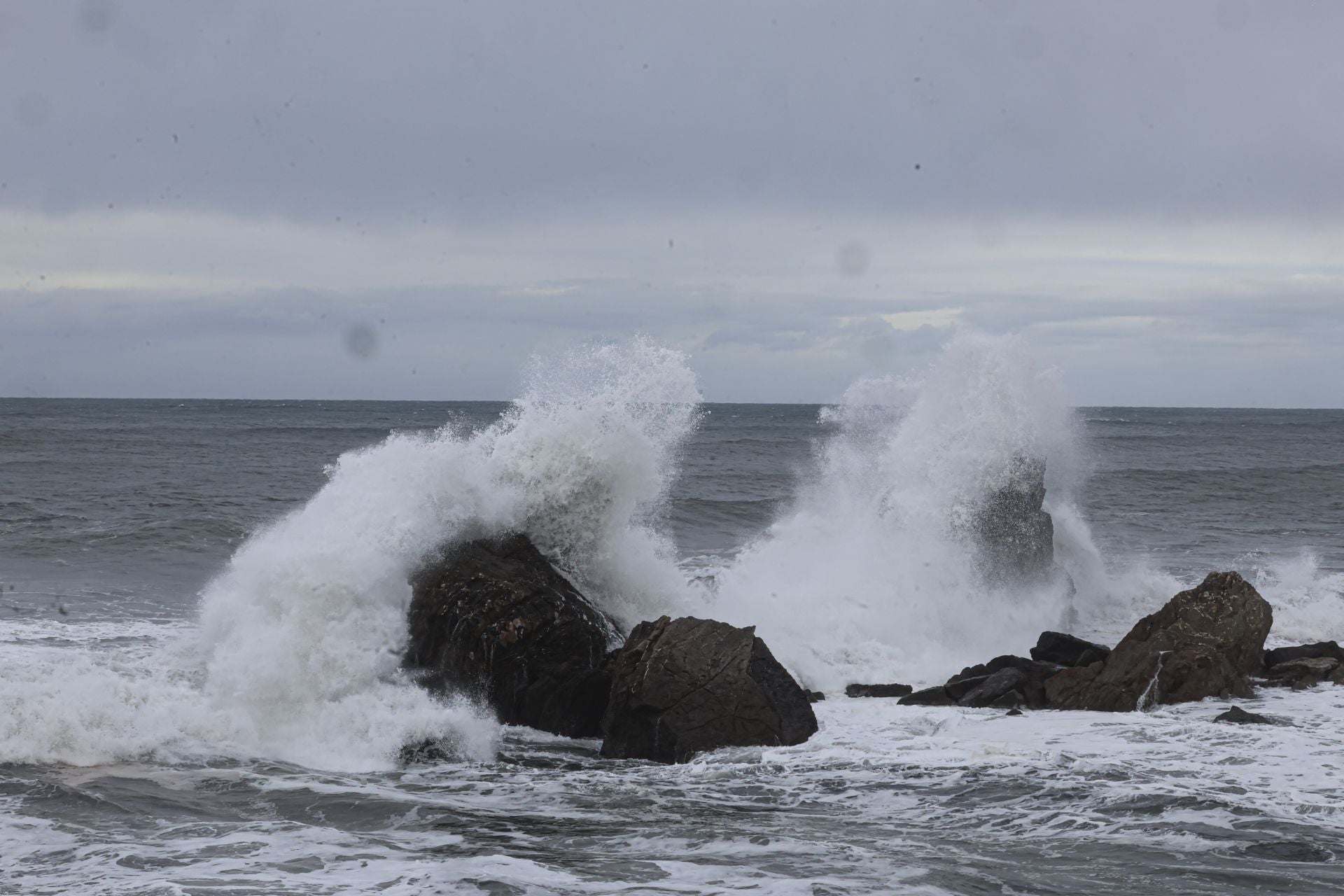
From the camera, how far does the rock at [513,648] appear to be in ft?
29.8

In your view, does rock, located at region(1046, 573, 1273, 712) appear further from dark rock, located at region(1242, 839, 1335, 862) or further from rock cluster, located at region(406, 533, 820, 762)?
dark rock, located at region(1242, 839, 1335, 862)

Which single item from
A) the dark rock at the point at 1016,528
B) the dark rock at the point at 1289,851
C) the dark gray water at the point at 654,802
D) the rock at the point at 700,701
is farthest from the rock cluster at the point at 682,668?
the dark rock at the point at 1016,528

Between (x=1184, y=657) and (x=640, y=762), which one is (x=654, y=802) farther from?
(x=1184, y=657)

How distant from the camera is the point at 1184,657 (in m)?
9.46

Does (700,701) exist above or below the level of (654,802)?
above

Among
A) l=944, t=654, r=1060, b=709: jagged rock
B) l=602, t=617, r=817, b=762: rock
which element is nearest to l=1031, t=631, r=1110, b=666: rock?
l=944, t=654, r=1060, b=709: jagged rock

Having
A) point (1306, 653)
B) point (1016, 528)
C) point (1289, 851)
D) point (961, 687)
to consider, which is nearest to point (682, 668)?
point (961, 687)

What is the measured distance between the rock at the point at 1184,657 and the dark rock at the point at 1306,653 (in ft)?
1.71

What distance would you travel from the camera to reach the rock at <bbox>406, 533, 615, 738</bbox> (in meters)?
9.09

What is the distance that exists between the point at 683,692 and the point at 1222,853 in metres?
3.56

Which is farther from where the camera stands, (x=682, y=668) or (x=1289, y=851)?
(x=682, y=668)

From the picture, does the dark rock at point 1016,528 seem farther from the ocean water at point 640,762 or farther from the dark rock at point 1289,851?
the dark rock at point 1289,851

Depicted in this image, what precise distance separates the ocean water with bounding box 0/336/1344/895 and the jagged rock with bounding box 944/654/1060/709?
0.42 meters

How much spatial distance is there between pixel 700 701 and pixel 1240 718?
392 centimetres
